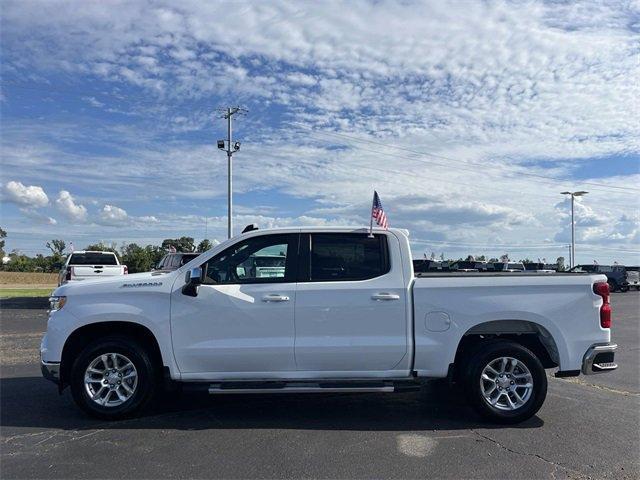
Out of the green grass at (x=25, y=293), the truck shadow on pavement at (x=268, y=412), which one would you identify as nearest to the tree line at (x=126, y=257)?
the green grass at (x=25, y=293)

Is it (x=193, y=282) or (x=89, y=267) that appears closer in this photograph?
(x=193, y=282)

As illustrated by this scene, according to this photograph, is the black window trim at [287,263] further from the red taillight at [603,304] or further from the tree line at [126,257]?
the tree line at [126,257]

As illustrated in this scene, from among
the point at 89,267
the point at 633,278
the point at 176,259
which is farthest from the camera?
the point at 633,278

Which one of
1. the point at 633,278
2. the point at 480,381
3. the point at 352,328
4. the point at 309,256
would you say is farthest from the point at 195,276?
the point at 633,278

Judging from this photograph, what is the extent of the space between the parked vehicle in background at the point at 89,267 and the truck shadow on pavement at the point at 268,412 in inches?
385

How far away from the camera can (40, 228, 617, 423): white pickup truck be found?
5.72 meters

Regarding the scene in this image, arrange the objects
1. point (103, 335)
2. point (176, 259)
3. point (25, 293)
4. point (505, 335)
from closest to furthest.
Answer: point (103, 335) → point (505, 335) → point (176, 259) → point (25, 293)

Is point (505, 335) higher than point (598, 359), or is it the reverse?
point (505, 335)

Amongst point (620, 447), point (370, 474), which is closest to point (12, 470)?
point (370, 474)

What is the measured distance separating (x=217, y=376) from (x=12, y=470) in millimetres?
1941

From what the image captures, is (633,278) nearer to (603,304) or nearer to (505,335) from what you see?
(603,304)

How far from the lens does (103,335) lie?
5973 mm

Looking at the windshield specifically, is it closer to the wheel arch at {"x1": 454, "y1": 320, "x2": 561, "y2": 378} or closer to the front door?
the front door

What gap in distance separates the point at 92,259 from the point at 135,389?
1541 centimetres
